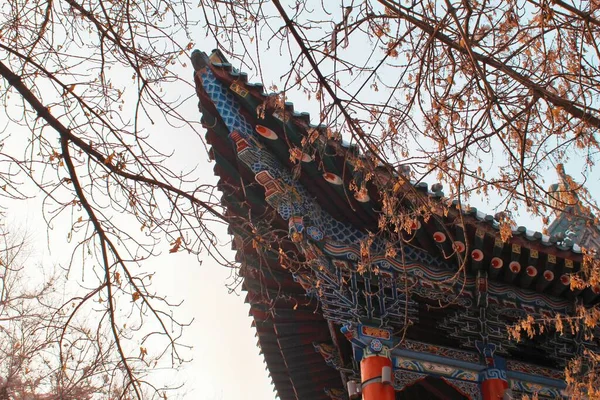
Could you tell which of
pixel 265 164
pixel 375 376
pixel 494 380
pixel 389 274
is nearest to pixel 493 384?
pixel 494 380

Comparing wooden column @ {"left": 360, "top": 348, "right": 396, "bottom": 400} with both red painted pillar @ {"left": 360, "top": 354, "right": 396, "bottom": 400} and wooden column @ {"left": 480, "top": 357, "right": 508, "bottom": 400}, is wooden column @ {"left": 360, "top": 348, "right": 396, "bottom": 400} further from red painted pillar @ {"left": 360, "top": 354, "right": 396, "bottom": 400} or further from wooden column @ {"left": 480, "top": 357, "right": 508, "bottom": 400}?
wooden column @ {"left": 480, "top": 357, "right": 508, "bottom": 400}

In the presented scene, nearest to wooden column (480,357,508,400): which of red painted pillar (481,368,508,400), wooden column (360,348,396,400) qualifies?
red painted pillar (481,368,508,400)

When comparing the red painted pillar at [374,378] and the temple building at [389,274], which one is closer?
the red painted pillar at [374,378]

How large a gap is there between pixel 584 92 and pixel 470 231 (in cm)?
278

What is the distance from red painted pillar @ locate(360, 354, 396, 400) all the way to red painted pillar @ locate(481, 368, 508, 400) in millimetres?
883

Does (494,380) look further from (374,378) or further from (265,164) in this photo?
(265,164)

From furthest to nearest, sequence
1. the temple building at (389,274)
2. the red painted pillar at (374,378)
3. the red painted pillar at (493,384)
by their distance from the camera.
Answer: the red painted pillar at (493,384) < the temple building at (389,274) < the red painted pillar at (374,378)

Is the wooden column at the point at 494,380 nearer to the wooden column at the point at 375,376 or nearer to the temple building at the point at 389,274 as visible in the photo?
the temple building at the point at 389,274

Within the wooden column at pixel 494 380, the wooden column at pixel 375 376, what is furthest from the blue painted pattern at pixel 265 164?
the wooden column at pixel 494 380

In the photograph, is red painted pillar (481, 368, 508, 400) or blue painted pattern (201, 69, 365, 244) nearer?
blue painted pattern (201, 69, 365, 244)

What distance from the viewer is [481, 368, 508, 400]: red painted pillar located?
6.62 metres

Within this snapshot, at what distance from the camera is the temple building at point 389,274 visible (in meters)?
6.39

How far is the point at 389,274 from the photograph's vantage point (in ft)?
21.5

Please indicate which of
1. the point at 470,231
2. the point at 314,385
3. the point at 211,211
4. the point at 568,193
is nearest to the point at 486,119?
the point at 568,193
